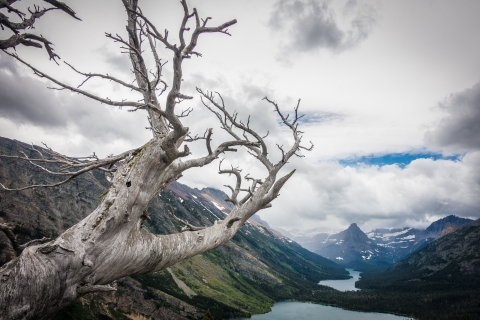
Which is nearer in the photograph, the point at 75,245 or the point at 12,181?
the point at 75,245

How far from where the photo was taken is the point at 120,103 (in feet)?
15.3

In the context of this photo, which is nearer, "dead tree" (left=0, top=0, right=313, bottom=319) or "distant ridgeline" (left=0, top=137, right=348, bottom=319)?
"dead tree" (left=0, top=0, right=313, bottom=319)

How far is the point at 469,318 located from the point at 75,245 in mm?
187104

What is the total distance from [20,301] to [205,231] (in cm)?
327

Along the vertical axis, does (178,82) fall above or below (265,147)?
below

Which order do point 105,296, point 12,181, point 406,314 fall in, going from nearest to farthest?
point 105,296, point 12,181, point 406,314

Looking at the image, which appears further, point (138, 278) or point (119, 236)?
point (138, 278)

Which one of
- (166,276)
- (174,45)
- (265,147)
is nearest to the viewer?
(174,45)

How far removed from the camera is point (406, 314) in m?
160

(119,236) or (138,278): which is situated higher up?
(119,236)

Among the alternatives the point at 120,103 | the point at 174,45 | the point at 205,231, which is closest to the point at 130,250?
the point at 205,231

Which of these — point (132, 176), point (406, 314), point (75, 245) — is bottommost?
point (406, 314)

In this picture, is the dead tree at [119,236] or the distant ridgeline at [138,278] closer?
the dead tree at [119,236]

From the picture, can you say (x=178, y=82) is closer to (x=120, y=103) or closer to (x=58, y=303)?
(x=120, y=103)
